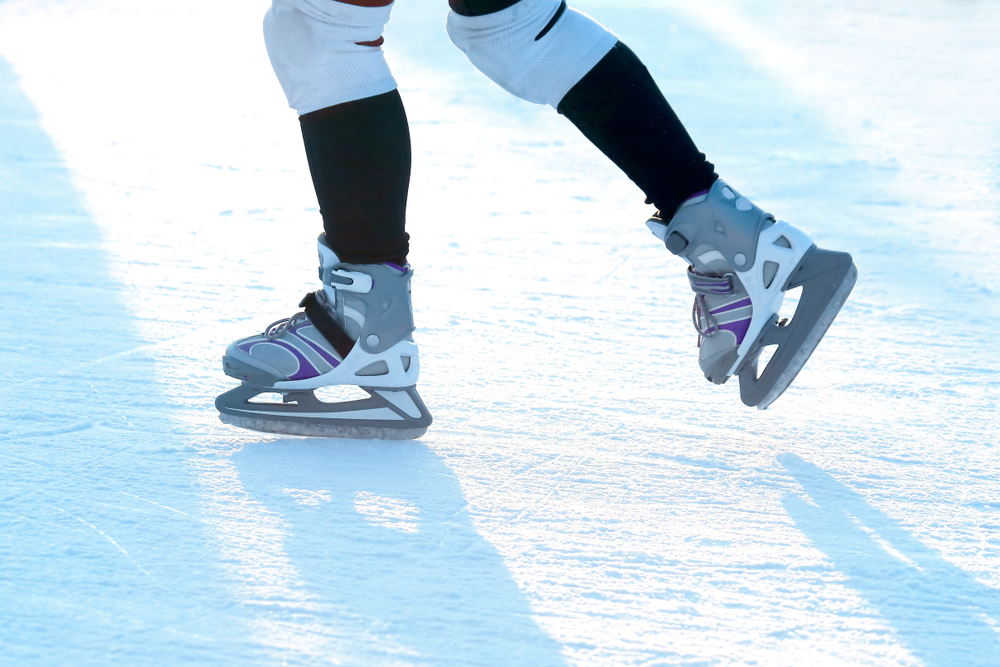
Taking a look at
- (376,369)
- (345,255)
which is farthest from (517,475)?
(345,255)

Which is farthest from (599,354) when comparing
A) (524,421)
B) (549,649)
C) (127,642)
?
(127,642)

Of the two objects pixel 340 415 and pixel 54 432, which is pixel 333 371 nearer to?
pixel 340 415

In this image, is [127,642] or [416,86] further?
[416,86]

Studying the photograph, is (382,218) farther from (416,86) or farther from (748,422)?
(416,86)

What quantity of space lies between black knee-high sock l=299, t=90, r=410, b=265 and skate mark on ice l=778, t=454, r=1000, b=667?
0.53 metres

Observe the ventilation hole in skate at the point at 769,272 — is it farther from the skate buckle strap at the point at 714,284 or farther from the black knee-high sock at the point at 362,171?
the black knee-high sock at the point at 362,171

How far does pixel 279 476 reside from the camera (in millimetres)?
1136

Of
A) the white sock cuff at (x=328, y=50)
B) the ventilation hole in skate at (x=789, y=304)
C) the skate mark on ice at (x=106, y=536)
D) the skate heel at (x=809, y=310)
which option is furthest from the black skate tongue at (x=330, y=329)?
the ventilation hole in skate at (x=789, y=304)

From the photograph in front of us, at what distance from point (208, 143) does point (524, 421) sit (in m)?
1.91

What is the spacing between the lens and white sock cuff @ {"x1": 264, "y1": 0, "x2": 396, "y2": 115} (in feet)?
3.76

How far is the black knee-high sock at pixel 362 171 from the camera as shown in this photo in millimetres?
1173

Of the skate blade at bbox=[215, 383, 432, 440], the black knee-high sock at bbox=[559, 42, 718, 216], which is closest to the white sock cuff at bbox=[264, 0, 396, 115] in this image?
the black knee-high sock at bbox=[559, 42, 718, 216]

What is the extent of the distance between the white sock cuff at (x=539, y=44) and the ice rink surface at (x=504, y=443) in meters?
0.40

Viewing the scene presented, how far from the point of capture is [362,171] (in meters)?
1.18
